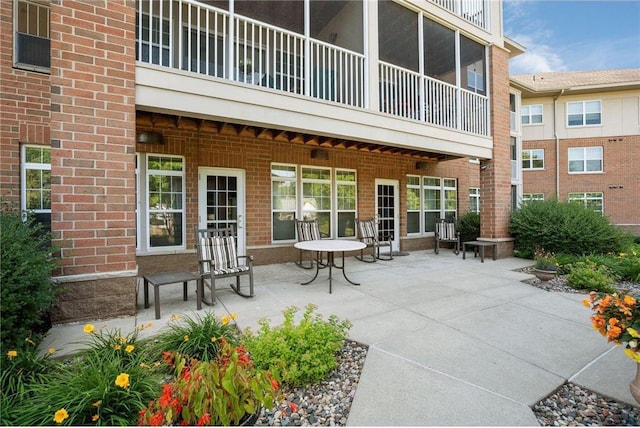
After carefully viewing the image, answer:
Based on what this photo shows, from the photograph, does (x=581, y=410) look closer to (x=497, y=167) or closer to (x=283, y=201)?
(x=283, y=201)

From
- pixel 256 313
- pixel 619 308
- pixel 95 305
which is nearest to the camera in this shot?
pixel 619 308

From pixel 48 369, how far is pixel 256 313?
6.74ft

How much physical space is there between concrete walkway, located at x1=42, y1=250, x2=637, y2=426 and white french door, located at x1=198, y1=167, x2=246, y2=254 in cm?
176

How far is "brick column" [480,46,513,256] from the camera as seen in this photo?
823 centimetres

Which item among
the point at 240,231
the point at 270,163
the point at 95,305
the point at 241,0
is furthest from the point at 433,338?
the point at 241,0

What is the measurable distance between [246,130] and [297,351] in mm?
5492

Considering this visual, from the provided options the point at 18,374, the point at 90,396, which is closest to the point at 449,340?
the point at 90,396

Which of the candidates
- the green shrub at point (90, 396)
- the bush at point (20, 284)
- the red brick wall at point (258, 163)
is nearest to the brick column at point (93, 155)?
the bush at point (20, 284)

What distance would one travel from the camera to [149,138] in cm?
600

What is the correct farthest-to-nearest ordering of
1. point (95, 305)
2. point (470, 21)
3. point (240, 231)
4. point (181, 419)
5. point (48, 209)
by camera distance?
point (470, 21) → point (240, 231) → point (48, 209) → point (95, 305) → point (181, 419)

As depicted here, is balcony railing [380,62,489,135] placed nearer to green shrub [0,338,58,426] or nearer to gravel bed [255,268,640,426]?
gravel bed [255,268,640,426]

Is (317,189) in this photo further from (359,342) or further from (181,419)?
(181,419)

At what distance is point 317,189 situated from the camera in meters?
8.23

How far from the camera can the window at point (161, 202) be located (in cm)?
614
